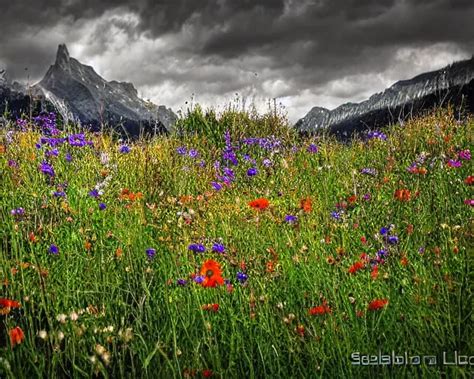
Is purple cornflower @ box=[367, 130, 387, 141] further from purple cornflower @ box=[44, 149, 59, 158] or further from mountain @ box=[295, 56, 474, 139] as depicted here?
purple cornflower @ box=[44, 149, 59, 158]

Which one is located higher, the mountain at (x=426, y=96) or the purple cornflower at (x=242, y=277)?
the mountain at (x=426, y=96)

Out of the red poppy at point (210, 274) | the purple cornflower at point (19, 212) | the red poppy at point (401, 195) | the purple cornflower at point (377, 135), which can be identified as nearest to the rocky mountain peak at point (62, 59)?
the purple cornflower at point (377, 135)

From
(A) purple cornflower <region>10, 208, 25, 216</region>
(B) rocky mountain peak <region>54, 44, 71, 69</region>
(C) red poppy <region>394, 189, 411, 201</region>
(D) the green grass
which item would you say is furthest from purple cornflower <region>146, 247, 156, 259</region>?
(B) rocky mountain peak <region>54, 44, 71, 69</region>

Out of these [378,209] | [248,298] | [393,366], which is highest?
[378,209]

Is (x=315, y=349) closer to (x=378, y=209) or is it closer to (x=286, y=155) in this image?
(x=378, y=209)

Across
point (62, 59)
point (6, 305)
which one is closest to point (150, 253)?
point (6, 305)

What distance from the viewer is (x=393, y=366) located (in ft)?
5.11

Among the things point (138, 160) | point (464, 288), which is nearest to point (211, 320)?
point (464, 288)

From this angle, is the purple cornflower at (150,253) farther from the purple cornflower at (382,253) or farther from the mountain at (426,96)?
the mountain at (426,96)

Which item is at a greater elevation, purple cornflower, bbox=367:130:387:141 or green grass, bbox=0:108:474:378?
purple cornflower, bbox=367:130:387:141

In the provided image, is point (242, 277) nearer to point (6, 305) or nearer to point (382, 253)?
point (382, 253)

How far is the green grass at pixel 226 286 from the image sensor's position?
5.49 ft

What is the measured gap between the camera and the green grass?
5.49ft

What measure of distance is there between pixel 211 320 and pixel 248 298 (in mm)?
180
